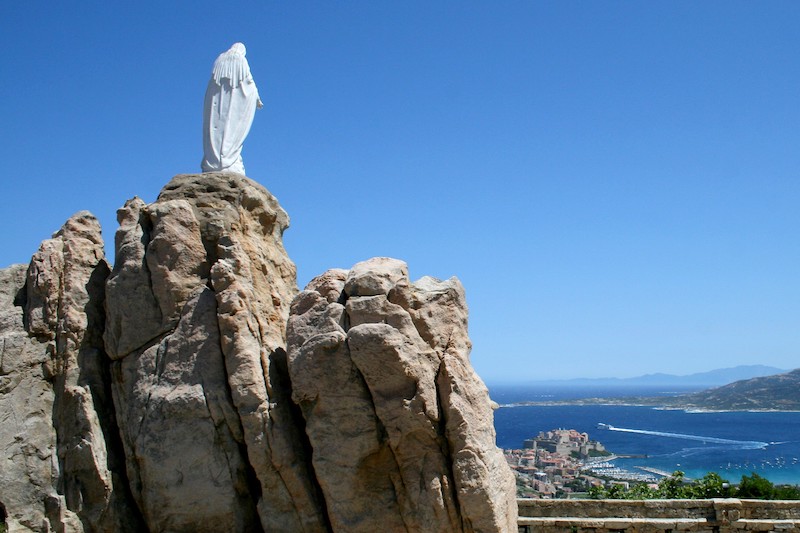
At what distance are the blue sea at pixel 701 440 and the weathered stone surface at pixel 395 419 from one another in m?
63.7

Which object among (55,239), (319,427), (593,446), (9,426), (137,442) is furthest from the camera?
(593,446)

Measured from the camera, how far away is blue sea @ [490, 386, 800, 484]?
285ft

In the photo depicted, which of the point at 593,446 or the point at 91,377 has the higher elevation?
the point at 91,377

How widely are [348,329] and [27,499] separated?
6861 millimetres

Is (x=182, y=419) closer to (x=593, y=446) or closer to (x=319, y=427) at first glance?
(x=319, y=427)

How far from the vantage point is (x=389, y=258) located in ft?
44.2

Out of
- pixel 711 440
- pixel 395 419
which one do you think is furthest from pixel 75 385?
pixel 711 440

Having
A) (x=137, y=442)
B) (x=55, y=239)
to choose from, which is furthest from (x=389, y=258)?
(x=55, y=239)

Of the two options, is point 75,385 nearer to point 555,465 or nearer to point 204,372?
point 204,372

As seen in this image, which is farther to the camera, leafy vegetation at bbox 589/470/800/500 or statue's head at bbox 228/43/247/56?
leafy vegetation at bbox 589/470/800/500

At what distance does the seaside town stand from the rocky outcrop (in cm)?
2090

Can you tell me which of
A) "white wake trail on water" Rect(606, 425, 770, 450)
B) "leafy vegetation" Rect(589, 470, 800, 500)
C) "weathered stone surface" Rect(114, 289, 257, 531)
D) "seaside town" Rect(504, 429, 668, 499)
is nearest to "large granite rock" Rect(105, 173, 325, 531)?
"weathered stone surface" Rect(114, 289, 257, 531)

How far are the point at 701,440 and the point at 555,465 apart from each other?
68327 mm

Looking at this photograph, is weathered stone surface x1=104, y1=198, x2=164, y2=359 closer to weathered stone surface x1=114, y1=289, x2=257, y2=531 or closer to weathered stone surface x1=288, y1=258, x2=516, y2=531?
weathered stone surface x1=114, y1=289, x2=257, y2=531
